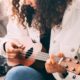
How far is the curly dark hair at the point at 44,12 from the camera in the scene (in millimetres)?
1174

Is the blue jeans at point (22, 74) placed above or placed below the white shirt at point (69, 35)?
below

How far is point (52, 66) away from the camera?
1143mm

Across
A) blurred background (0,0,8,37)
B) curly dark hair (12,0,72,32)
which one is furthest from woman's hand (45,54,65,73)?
blurred background (0,0,8,37)

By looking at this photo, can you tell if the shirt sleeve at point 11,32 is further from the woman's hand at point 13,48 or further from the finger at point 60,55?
the finger at point 60,55

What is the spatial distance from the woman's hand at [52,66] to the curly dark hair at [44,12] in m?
0.15

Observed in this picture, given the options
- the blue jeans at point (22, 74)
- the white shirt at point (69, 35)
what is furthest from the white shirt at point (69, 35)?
the blue jeans at point (22, 74)

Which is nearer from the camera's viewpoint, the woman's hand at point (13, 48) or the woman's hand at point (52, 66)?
the woman's hand at point (52, 66)

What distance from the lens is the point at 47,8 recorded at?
121 cm

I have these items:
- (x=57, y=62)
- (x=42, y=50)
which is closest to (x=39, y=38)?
(x=42, y=50)

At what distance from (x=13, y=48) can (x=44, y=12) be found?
0.26m

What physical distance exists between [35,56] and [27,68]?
0.08m

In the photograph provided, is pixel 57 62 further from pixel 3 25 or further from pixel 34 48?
pixel 3 25

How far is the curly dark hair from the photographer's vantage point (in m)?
1.17

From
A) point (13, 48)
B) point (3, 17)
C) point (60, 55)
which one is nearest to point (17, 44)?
point (13, 48)
